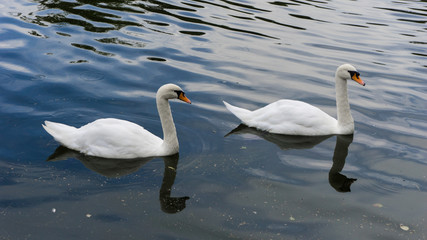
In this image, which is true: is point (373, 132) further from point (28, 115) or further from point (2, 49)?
point (2, 49)

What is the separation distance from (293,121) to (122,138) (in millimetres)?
3160

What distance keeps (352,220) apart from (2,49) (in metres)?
10.5

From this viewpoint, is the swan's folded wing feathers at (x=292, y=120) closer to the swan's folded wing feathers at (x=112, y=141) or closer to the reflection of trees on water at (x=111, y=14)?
the swan's folded wing feathers at (x=112, y=141)

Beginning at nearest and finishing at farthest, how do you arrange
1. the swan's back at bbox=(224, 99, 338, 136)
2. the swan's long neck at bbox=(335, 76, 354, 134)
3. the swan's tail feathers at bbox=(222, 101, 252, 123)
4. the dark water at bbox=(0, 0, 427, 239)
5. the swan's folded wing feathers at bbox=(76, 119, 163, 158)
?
1. the dark water at bbox=(0, 0, 427, 239)
2. the swan's folded wing feathers at bbox=(76, 119, 163, 158)
3. the swan's back at bbox=(224, 99, 338, 136)
4. the swan's long neck at bbox=(335, 76, 354, 134)
5. the swan's tail feathers at bbox=(222, 101, 252, 123)

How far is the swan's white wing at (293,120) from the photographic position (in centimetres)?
939

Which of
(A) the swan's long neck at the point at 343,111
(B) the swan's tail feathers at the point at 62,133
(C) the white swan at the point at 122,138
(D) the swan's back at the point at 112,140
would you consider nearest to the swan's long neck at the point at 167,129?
(C) the white swan at the point at 122,138

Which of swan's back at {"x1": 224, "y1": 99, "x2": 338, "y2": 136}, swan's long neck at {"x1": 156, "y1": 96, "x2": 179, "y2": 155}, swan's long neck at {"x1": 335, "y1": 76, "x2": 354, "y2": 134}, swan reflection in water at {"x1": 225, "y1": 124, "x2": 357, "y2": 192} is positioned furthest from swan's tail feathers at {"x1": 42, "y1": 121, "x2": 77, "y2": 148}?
swan's long neck at {"x1": 335, "y1": 76, "x2": 354, "y2": 134}

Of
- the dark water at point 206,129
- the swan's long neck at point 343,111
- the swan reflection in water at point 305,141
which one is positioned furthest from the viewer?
the swan's long neck at point 343,111

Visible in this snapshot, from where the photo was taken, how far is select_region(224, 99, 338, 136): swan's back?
9391mm

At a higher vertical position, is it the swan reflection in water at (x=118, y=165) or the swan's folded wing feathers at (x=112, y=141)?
the swan's folded wing feathers at (x=112, y=141)

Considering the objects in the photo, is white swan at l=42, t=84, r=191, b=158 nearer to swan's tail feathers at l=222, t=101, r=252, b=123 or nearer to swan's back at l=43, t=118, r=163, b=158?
swan's back at l=43, t=118, r=163, b=158

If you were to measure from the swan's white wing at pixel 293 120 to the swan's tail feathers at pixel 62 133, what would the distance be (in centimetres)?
328

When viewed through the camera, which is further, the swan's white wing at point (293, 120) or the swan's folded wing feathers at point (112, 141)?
the swan's white wing at point (293, 120)

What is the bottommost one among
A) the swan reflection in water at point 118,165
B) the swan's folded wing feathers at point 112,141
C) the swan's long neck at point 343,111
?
the swan reflection in water at point 118,165
